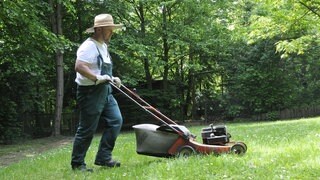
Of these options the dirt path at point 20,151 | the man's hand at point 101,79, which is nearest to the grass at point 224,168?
the man's hand at point 101,79

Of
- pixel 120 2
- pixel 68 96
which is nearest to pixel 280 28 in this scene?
pixel 120 2

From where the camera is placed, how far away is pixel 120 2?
792 inches

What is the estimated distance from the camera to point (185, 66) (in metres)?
25.2

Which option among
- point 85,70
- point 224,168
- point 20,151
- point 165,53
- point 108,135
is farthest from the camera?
point 165,53

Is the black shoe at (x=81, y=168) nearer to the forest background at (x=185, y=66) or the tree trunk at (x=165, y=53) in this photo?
the forest background at (x=185, y=66)

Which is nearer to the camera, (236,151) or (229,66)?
(236,151)

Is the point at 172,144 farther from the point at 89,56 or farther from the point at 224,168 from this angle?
the point at 89,56

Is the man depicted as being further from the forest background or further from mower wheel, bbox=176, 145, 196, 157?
the forest background

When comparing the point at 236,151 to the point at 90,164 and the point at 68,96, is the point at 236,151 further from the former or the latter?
the point at 68,96

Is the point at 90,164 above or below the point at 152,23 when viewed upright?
below

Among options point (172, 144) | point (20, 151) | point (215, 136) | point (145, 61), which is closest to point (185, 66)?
point (145, 61)

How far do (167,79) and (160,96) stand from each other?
219 centimetres

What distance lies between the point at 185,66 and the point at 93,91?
19.9 metres

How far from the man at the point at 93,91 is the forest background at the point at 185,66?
1142 centimetres
